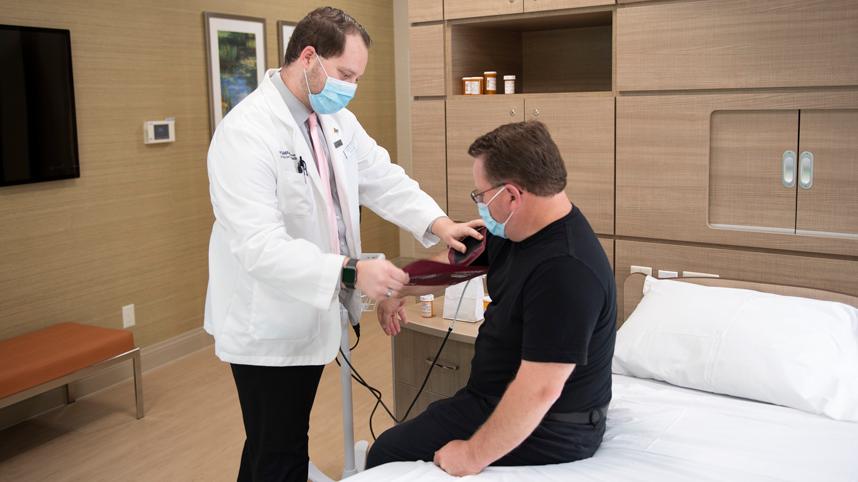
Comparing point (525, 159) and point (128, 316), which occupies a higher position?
point (525, 159)

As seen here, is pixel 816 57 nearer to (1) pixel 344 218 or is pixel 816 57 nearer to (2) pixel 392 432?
(1) pixel 344 218

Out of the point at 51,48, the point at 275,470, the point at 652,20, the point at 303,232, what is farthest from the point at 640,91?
the point at 51,48

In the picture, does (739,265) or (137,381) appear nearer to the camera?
(739,265)

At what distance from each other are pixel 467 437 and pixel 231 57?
306 cm

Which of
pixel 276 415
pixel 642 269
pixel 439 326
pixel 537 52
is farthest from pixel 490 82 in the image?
pixel 276 415

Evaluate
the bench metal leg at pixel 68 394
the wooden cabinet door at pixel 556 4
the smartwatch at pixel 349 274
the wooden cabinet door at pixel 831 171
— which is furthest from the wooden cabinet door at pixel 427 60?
the bench metal leg at pixel 68 394

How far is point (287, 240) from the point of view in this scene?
6.71 feet

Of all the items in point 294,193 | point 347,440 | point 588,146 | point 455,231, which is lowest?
point 347,440

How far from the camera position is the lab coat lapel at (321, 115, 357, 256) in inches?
92.4

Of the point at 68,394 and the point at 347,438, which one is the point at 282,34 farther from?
the point at 347,438

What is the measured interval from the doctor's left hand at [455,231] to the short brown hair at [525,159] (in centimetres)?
35

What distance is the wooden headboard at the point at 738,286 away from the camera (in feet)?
8.32

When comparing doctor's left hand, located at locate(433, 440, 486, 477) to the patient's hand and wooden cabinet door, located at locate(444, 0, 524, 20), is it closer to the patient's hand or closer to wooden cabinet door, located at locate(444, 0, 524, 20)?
the patient's hand

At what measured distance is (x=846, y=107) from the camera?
246 cm
